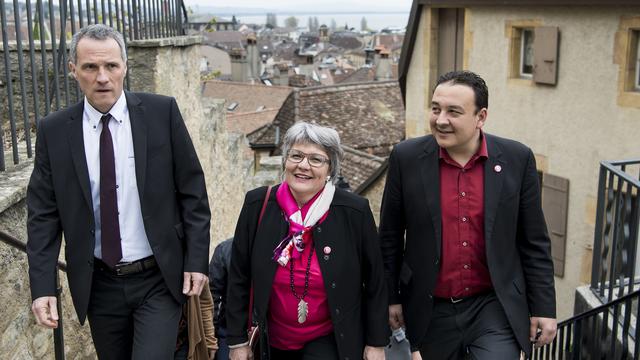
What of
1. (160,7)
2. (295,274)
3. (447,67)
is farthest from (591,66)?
(295,274)

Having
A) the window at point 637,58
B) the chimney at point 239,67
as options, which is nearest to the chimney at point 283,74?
the chimney at point 239,67

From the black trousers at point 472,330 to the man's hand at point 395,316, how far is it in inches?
6.6

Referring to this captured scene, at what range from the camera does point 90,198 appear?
3064mm

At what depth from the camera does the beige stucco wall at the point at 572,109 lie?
8.99 metres

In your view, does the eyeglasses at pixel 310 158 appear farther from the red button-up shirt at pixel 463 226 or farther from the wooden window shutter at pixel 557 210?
the wooden window shutter at pixel 557 210

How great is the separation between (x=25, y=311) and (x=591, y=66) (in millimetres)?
7751

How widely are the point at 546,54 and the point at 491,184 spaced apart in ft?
23.4

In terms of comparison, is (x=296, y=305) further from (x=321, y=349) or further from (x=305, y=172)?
(x=305, y=172)

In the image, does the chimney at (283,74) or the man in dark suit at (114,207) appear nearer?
the man in dark suit at (114,207)

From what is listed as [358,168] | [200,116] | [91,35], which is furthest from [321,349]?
[358,168]

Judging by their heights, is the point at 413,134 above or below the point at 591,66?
below

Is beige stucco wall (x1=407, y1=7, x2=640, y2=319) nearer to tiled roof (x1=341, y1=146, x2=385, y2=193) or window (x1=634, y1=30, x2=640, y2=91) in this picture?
window (x1=634, y1=30, x2=640, y2=91)

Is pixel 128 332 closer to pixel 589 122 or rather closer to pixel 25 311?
pixel 25 311

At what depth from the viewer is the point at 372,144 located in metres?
22.9
